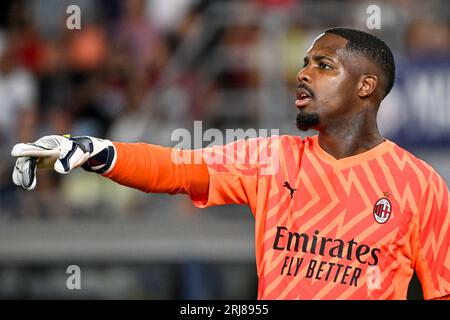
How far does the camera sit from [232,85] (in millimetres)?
10680

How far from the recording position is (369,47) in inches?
208

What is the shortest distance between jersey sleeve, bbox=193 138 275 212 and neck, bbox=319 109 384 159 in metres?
0.29

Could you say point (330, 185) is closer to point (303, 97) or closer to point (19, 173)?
point (303, 97)

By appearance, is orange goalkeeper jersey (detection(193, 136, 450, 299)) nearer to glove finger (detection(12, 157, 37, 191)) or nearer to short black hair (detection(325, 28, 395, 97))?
short black hair (detection(325, 28, 395, 97))

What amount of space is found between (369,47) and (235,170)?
2.94ft

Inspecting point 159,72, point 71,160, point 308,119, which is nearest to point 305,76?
point 308,119

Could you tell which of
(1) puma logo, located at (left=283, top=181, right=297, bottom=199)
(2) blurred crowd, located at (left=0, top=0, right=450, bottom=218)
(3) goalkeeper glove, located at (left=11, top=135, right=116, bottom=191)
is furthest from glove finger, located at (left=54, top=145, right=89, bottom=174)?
(2) blurred crowd, located at (left=0, top=0, right=450, bottom=218)

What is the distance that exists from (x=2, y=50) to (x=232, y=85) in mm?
2339

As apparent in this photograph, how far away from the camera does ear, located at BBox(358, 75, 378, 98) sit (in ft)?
A: 17.4

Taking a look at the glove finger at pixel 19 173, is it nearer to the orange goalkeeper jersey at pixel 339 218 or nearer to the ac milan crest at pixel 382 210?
the orange goalkeeper jersey at pixel 339 218

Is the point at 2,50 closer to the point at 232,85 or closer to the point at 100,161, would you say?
the point at 232,85

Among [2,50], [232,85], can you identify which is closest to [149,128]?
[232,85]

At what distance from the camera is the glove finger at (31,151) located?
4.65m

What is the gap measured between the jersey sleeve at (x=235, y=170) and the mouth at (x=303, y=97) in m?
0.27
